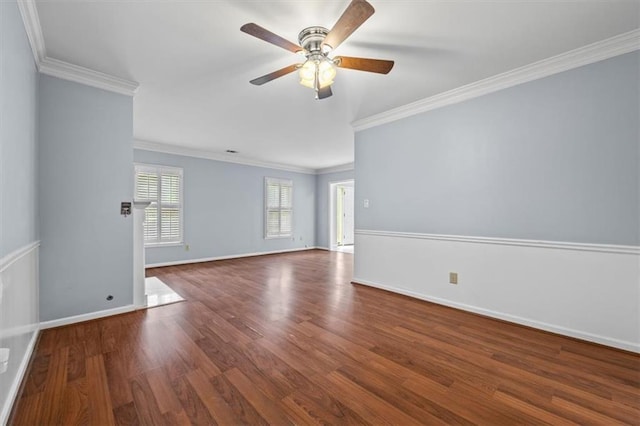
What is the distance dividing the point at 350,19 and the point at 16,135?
217 cm

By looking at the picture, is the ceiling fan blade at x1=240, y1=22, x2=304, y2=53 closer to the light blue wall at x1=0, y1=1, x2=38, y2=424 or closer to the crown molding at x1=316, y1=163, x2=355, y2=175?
the light blue wall at x1=0, y1=1, x2=38, y2=424

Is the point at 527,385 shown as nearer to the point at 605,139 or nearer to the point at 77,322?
the point at 605,139

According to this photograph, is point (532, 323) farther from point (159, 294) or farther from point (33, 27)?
point (33, 27)

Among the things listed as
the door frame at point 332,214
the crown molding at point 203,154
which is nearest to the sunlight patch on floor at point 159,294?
the crown molding at point 203,154

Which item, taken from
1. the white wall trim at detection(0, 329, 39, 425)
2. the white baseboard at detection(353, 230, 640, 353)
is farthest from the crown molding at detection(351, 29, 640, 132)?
the white wall trim at detection(0, 329, 39, 425)

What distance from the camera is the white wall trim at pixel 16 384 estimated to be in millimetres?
1393

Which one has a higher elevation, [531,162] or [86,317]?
[531,162]

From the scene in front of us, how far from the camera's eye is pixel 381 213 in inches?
151

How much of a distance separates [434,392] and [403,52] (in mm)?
2549

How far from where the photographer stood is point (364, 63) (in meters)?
2.02

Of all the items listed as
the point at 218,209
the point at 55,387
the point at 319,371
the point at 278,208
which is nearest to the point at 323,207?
the point at 278,208

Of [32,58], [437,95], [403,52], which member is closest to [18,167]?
[32,58]

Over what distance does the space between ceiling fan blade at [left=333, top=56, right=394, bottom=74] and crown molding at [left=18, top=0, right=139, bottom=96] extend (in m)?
2.04

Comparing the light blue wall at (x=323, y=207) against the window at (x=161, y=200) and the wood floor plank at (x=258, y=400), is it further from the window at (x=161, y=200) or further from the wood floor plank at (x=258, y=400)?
the wood floor plank at (x=258, y=400)
